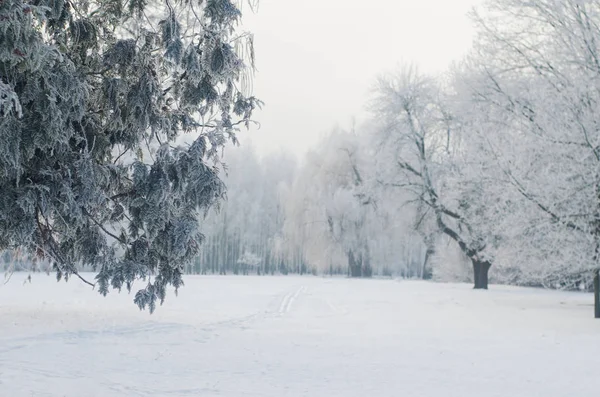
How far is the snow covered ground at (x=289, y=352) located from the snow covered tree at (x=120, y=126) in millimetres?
1569

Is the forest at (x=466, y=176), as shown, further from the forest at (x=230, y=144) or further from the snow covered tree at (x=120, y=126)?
the snow covered tree at (x=120, y=126)

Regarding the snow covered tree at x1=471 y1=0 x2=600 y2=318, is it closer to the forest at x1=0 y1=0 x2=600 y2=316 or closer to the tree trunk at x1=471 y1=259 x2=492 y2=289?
the forest at x1=0 y1=0 x2=600 y2=316

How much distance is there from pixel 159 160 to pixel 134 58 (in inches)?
39.3

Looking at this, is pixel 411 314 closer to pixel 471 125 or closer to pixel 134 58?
pixel 471 125

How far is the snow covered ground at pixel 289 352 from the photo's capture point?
678 cm

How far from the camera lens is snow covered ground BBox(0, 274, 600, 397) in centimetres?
678

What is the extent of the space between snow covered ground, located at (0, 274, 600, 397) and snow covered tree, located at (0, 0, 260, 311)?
157cm

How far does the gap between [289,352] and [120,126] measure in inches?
188

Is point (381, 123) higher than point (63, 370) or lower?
higher

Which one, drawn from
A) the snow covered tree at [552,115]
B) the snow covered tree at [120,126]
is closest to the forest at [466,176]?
the snow covered tree at [552,115]

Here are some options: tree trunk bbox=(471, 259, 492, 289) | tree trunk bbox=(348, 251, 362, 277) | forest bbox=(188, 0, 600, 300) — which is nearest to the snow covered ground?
forest bbox=(188, 0, 600, 300)

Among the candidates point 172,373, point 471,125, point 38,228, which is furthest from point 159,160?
point 471,125

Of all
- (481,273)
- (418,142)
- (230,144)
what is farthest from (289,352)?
(481,273)

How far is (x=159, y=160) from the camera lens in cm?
547
